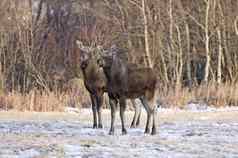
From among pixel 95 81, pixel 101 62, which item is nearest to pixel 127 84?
pixel 101 62

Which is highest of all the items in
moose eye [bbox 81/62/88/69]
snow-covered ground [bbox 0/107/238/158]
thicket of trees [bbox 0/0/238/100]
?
thicket of trees [bbox 0/0/238/100]

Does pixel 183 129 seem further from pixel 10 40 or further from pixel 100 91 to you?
pixel 10 40

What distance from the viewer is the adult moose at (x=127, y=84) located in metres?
15.2

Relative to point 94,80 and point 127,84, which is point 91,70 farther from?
point 127,84

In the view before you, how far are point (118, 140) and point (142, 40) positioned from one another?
22.3 m

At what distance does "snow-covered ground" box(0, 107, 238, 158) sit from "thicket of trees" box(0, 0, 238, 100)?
14.1 metres

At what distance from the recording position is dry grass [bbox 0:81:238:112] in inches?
977

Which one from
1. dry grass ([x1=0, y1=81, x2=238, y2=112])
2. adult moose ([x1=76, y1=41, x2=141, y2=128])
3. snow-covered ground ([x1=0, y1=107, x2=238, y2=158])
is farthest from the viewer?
dry grass ([x1=0, y1=81, x2=238, y2=112])

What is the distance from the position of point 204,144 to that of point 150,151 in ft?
5.39

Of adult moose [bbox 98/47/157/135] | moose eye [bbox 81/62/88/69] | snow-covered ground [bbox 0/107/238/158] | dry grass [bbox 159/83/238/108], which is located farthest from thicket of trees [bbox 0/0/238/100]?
adult moose [bbox 98/47/157/135]

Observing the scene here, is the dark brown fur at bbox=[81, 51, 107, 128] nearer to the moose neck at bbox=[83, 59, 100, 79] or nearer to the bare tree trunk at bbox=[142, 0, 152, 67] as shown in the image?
the moose neck at bbox=[83, 59, 100, 79]

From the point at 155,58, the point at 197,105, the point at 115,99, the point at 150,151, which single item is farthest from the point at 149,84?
the point at 155,58

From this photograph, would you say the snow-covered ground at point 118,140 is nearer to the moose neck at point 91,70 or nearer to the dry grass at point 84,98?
the moose neck at point 91,70

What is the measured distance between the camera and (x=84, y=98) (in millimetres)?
27281
